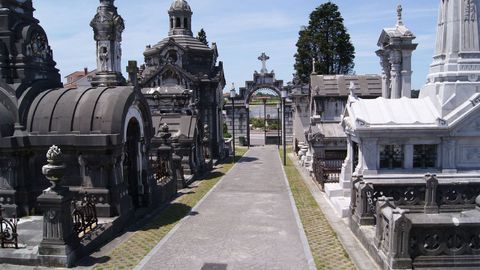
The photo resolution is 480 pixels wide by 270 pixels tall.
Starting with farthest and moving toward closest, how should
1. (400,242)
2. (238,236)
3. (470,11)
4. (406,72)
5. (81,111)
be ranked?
(406,72) → (470,11) → (81,111) → (238,236) → (400,242)

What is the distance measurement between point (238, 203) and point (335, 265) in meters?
6.99

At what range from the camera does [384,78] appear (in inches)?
888

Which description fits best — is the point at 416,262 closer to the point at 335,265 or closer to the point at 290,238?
the point at 335,265

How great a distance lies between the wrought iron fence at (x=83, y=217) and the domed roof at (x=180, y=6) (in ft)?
81.2

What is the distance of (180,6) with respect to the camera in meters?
33.3

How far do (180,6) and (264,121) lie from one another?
24649mm

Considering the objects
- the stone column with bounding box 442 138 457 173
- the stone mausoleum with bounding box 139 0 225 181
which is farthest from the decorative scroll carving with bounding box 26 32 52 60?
the stone column with bounding box 442 138 457 173

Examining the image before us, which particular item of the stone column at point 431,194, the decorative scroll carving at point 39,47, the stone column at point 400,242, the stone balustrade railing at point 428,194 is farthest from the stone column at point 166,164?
the stone column at point 400,242

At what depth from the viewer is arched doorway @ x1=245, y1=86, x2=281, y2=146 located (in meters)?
44.1

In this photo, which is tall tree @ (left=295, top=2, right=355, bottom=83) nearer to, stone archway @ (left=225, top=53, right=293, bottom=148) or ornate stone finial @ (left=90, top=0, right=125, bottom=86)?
stone archway @ (left=225, top=53, right=293, bottom=148)

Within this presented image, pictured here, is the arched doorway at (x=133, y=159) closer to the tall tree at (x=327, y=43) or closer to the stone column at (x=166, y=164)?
the stone column at (x=166, y=164)

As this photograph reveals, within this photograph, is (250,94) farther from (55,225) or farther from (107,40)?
(55,225)

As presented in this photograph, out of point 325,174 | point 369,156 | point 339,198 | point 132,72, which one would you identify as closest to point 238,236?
point 339,198

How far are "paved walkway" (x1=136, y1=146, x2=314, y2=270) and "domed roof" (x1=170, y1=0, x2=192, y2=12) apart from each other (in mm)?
19940
